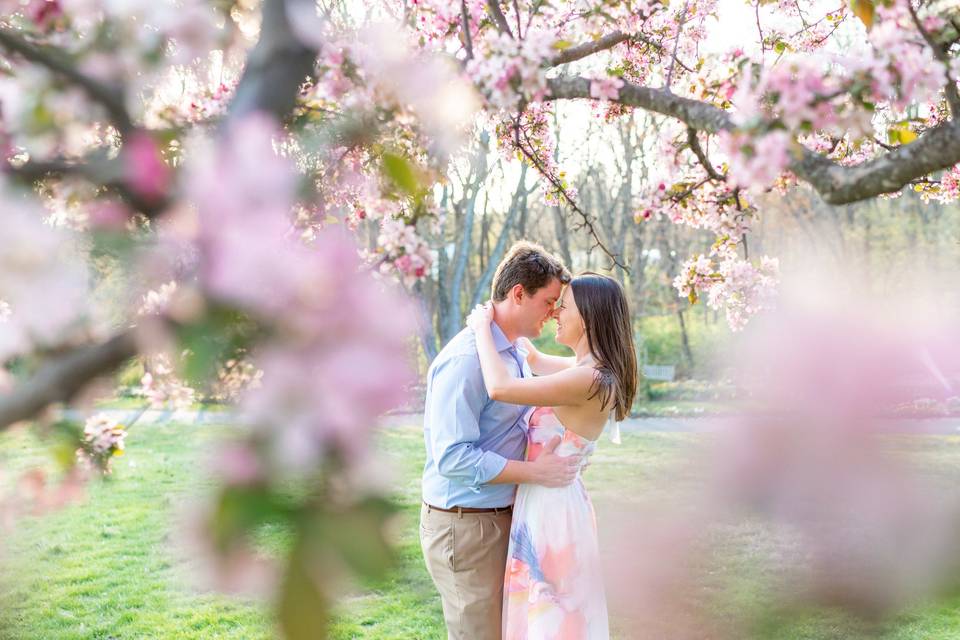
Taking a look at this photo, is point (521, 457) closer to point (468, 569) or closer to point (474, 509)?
point (474, 509)

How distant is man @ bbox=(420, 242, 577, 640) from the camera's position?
2.56m

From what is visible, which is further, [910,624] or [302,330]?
[910,624]

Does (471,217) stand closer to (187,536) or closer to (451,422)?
(451,422)

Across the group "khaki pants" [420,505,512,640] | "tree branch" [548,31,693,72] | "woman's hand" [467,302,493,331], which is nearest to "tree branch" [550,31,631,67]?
"tree branch" [548,31,693,72]

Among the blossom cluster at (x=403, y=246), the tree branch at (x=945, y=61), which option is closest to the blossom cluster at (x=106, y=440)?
the blossom cluster at (x=403, y=246)

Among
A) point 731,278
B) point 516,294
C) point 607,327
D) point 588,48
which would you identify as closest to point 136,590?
point 516,294

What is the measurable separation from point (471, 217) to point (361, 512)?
12197 millimetres

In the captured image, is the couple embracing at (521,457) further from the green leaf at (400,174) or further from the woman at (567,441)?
the green leaf at (400,174)

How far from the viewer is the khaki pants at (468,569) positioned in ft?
8.57

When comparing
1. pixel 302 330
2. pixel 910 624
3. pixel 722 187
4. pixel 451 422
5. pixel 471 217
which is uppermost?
pixel 471 217

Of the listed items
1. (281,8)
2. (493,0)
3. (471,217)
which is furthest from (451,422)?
(471,217)

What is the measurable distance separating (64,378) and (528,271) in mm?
2302

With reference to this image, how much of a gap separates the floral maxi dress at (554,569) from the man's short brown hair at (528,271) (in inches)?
20.4

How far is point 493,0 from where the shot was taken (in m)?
2.31
